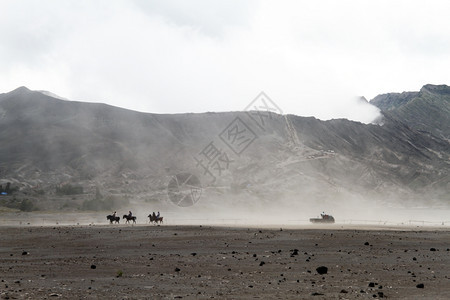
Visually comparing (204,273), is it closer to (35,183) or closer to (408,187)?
(35,183)

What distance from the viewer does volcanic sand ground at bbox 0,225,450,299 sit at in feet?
59.6

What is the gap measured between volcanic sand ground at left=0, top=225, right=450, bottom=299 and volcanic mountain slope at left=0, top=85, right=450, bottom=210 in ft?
331

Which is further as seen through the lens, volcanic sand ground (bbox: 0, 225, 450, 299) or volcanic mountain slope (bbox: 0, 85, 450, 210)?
volcanic mountain slope (bbox: 0, 85, 450, 210)

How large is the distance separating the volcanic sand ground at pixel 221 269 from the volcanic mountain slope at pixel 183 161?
331 feet

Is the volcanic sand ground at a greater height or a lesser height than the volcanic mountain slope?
lesser

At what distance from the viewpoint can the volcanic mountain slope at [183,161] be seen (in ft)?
494

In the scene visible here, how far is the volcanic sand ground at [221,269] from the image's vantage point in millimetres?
18172

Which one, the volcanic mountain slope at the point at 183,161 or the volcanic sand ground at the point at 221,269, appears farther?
the volcanic mountain slope at the point at 183,161

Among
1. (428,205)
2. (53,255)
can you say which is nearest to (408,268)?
(53,255)

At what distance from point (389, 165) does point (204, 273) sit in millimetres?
182332

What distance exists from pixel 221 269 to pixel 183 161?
144 meters

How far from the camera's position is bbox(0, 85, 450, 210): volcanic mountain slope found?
494ft

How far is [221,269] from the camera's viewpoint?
2411 cm

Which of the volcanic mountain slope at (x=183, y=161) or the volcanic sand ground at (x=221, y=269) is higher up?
the volcanic mountain slope at (x=183, y=161)
